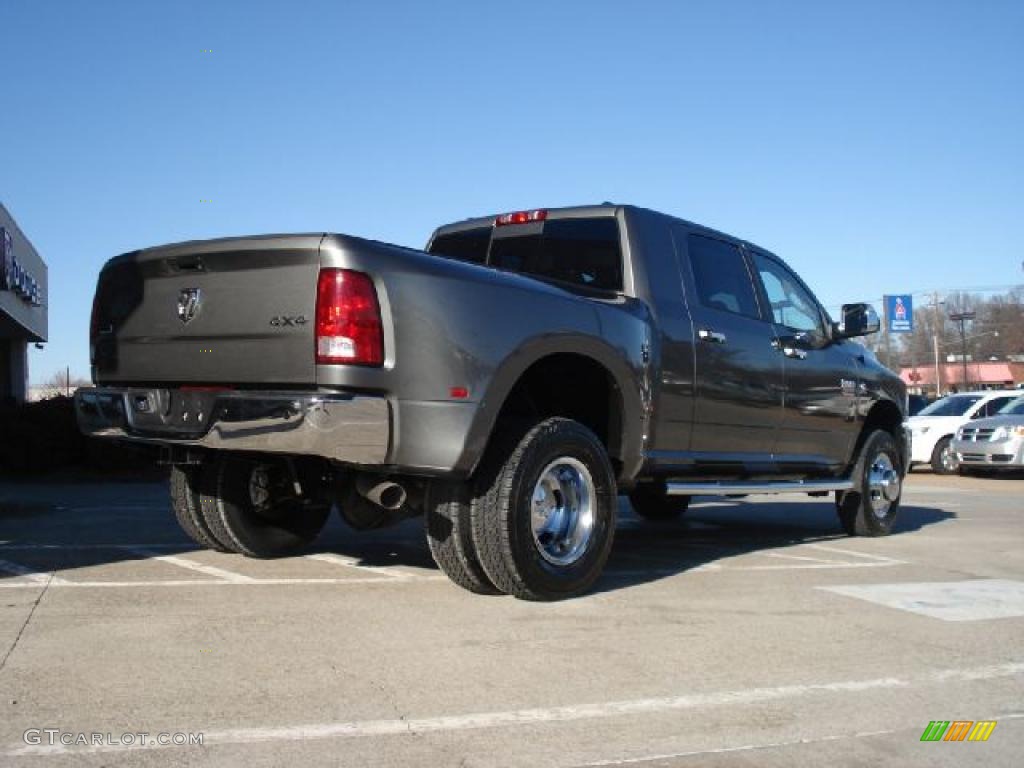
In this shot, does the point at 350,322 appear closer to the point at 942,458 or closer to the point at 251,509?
the point at 251,509

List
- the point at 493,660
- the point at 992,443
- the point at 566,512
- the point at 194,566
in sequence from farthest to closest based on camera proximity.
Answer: the point at 992,443, the point at 194,566, the point at 566,512, the point at 493,660

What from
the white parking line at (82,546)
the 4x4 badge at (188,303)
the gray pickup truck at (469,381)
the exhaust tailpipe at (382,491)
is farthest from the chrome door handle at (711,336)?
the white parking line at (82,546)

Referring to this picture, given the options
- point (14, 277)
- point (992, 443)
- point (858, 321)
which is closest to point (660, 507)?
point (858, 321)

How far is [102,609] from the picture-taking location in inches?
186

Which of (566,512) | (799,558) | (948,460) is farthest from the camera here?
(948,460)

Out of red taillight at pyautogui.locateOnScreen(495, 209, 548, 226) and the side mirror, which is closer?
red taillight at pyautogui.locateOnScreen(495, 209, 548, 226)

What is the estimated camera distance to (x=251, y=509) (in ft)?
20.2

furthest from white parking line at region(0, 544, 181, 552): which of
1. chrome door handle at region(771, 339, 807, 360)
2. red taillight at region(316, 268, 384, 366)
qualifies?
chrome door handle at region(771, 339, 807, 360)

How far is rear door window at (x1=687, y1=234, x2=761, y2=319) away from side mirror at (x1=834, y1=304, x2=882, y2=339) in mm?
1230

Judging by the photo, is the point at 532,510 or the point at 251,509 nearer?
the point at 532,510

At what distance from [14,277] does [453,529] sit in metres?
22.4

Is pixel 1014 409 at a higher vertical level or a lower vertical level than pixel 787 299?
lower

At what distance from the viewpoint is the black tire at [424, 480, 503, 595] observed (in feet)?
16.0

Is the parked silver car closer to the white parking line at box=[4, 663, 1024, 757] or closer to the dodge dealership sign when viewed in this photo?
the white parking line at box=[4, 663, 1024, 757]
